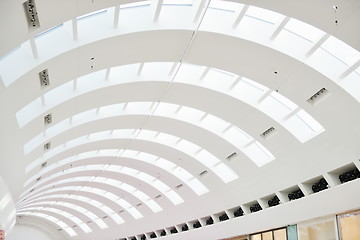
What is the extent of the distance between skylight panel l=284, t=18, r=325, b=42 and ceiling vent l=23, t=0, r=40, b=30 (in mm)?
9482

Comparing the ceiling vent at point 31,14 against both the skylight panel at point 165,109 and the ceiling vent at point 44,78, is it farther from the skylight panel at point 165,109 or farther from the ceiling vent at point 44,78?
the skylight panel at point 165,109

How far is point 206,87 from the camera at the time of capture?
64.0 feet

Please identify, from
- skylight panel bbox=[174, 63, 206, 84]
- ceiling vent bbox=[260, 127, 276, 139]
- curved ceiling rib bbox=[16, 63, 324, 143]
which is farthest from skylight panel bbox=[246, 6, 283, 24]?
ceiling vent bbox=[260, 127, 276, 139]

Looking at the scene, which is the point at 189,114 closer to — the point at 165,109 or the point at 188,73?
the point at 165,109

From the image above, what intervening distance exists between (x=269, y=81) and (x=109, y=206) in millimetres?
30875

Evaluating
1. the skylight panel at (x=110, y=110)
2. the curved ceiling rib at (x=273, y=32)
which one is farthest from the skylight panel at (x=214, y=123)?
the curved ceiling rib at (x=273, y=32)

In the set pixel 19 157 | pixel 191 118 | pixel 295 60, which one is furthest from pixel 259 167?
pixel 19 157

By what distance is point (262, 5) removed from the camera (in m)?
13.3

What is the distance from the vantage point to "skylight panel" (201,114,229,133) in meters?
23.9

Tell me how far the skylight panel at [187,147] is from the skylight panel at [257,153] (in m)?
4.61

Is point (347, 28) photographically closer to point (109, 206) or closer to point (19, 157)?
point (19, 157)

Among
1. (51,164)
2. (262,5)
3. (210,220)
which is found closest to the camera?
(262,5)

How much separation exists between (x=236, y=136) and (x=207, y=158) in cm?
428

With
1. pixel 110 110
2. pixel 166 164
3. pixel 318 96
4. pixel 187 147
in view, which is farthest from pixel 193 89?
pixel 166 164
